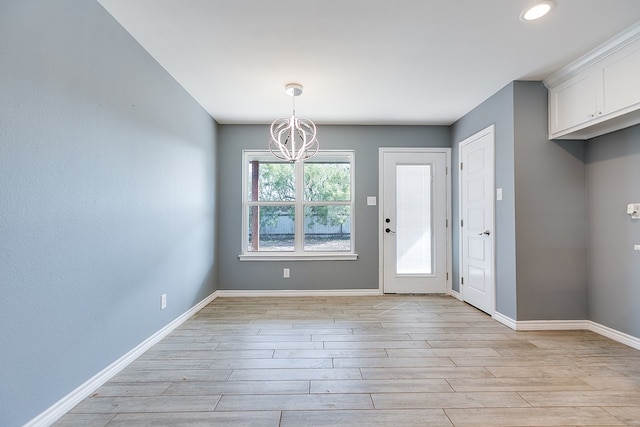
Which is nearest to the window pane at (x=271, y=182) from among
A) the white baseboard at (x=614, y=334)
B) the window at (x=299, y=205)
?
the window at (x=299, y=205)

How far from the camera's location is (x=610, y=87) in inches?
91.8

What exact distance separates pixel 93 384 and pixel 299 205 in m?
2.93

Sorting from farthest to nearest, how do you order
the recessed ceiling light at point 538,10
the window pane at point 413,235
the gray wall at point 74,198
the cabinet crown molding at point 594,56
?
1. the window pane at point 413,235
2. the cabinet crown molding at point 594,56
3. the recessed ceiling light at point 538,10
4. the gray wall at point 74,198

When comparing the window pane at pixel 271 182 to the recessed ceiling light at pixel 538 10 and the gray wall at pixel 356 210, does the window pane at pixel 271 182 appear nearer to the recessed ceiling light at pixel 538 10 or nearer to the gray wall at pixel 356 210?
the gray wall at pixel 356 210

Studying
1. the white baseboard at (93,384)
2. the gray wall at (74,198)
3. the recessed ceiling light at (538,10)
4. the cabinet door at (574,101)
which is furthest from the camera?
the cabinet door at (574,101)

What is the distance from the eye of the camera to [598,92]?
7.96 ft

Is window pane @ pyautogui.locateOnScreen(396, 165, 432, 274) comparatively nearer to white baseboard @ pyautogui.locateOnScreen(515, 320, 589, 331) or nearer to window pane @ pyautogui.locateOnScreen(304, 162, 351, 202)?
window pane @ pyautogui.locateOnScreen(304, 162, 351, 202)

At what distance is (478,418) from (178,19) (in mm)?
2962

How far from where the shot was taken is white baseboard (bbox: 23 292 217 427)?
1551 millimetres

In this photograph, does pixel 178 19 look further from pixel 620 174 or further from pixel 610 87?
pixel 620 174

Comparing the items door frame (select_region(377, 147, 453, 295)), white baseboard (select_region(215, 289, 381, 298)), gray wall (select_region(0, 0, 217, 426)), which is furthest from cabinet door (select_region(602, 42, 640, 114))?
gray wall (select_region(0, 0, 217, 426))

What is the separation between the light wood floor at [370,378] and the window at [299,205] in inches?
54.9

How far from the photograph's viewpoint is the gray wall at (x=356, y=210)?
13.9ft

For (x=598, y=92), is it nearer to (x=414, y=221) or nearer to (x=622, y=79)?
(x=622, y=79)
